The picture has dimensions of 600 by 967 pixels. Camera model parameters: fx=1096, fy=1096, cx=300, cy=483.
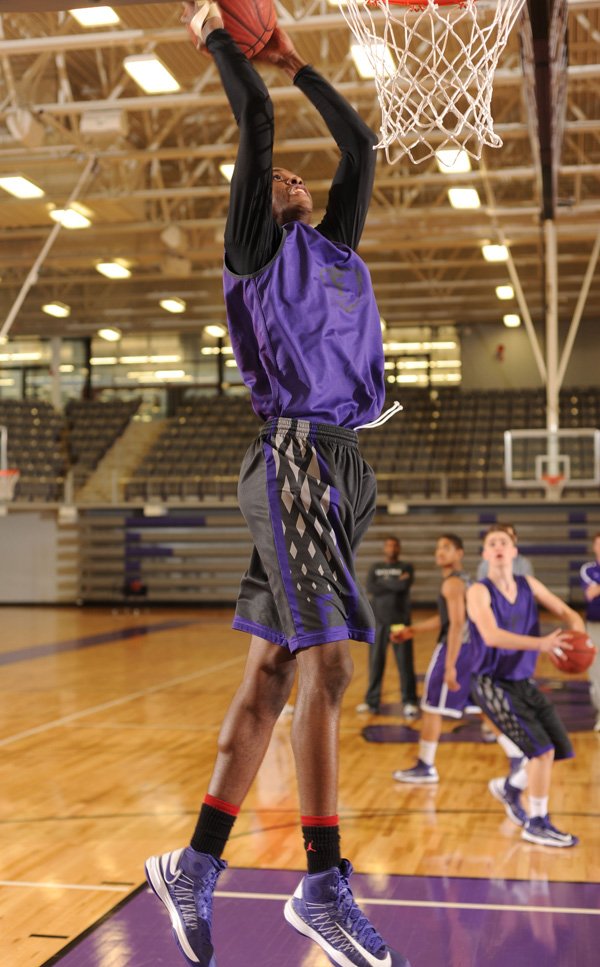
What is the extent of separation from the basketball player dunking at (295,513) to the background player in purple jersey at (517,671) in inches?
137

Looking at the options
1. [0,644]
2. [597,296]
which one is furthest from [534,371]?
[0,644]

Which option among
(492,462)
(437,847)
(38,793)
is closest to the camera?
(437,847)

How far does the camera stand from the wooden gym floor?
435cm

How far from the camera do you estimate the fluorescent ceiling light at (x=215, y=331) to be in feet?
90.7

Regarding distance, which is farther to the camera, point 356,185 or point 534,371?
point 534,371

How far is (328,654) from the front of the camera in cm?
242

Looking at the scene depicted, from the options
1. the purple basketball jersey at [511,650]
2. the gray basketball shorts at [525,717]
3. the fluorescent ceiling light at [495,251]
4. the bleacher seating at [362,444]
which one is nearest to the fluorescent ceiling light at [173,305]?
the bleacher seating at [362,444]

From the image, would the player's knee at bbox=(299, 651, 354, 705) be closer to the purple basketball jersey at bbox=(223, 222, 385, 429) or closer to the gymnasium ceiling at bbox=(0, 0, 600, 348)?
the purple basketball jersey at bbox=(223, 222, 385, 429)

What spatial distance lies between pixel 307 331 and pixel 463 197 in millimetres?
13728

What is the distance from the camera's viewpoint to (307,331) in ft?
8.30

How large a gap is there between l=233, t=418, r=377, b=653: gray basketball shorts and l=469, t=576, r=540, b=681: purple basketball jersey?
3654 mm

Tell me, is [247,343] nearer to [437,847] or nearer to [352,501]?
[352,501]

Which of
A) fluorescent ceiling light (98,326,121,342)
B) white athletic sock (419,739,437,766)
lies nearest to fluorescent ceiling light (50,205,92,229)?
white athletic sock (419,739,437,766)

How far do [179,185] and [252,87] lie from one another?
1562 centimetres
